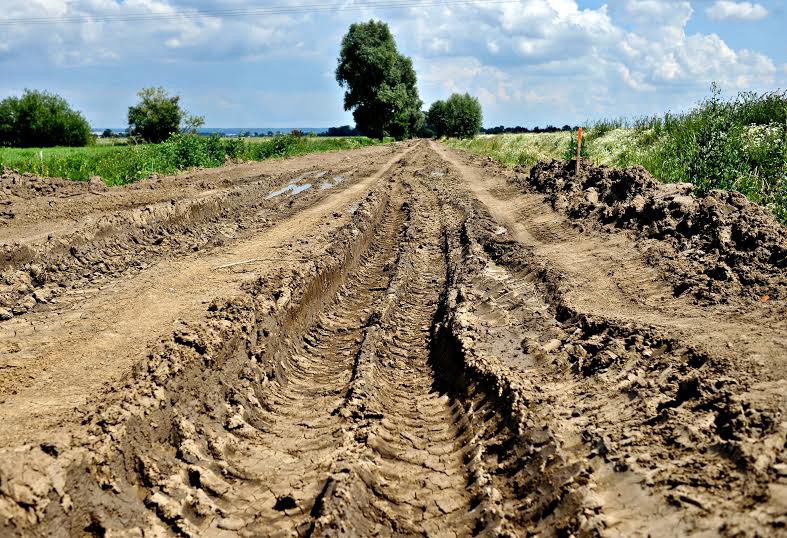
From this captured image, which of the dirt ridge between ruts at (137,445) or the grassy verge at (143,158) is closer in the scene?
the dirt ridge between ruts at (137,445)

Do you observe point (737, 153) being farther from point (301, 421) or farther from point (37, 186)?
point (37, 186)

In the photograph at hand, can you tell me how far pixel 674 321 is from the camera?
20.5 ft

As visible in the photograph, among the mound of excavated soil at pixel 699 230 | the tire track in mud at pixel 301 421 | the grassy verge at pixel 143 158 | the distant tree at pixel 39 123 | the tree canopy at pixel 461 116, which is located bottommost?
the tire track in mud at pixel 301 421

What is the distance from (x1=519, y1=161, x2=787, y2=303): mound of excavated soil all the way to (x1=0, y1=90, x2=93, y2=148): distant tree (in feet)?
174

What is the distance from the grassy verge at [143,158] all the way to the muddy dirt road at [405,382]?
10614 millimetres

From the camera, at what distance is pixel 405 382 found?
21.2ft

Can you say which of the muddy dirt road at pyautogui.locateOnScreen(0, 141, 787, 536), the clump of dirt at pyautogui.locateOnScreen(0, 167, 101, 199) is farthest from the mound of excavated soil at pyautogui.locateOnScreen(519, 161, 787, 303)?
the clump of dirt at pyautogui.locateOnScreen(0, 167, 101, 199)

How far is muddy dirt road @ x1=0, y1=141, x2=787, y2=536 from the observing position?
3889mm

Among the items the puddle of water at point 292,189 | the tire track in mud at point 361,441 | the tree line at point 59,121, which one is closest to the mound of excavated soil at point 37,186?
the puddle of water at point 292,189

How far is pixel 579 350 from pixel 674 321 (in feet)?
3.34

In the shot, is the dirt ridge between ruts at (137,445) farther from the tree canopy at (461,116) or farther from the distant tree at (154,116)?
the tree canopy at (461,116)

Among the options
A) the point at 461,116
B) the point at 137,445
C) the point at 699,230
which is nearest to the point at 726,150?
the point at 699,230

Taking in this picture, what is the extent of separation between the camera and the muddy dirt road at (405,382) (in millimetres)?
3889

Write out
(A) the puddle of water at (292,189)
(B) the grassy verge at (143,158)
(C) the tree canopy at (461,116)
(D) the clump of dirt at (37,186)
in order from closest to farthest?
(D) the clump of dirt at (37,186) → (A) the puddle of water at (292,189) → (B) the grassy verge at (143,158) → (C) the tree canopy at (461,116)
